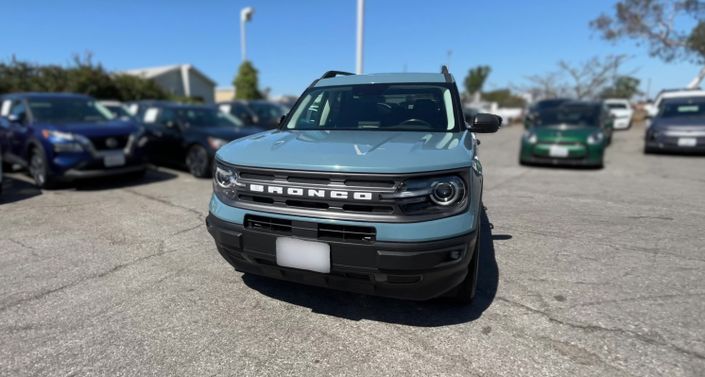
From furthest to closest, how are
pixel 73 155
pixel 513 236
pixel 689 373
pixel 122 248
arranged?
pixel 73 155 → pixel 513 236 → pixel 122 248 → pixel 689 373

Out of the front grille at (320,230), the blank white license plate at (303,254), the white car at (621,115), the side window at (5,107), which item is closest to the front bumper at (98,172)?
the side window at (5,107)

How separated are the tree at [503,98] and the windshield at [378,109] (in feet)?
166

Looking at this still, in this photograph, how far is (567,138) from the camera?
29.8 ft

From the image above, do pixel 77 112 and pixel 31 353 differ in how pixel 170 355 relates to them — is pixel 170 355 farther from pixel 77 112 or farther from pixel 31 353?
pixel 77 112

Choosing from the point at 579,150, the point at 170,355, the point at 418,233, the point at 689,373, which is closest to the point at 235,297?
the point at 170,355

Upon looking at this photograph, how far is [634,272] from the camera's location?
3566 millimetres

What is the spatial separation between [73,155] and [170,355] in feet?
18.1

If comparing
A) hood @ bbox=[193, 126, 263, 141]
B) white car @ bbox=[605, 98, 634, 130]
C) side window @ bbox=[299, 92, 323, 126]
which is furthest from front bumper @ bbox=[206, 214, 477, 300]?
white car @ bbox=[605, 98, 634, 130]

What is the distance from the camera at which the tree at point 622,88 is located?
32066 millimetres

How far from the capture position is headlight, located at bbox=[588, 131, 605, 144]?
897 cm

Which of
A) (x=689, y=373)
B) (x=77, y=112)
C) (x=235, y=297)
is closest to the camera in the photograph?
(x=689, y=373)

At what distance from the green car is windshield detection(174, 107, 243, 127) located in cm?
674

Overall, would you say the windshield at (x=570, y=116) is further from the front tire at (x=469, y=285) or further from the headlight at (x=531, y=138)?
the front tire at (x=469, y=285)

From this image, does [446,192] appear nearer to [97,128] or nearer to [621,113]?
[97,128]
